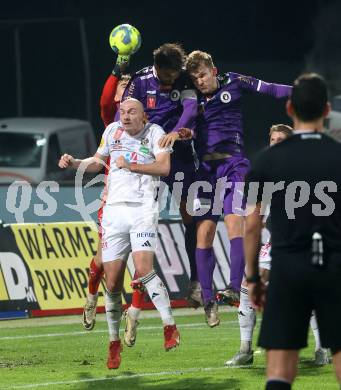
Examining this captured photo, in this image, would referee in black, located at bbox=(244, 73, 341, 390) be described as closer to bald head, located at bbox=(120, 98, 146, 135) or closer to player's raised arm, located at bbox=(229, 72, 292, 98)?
bald head, located at bbox=(120, 98, 146, 135)

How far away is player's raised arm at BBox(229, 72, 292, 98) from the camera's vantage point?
12938 millimetres

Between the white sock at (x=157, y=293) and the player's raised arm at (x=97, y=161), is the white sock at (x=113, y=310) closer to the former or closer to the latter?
the white sock at (x=157, y=293)

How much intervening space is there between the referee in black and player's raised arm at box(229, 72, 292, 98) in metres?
4.35

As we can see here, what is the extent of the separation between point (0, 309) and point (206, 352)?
171 inches

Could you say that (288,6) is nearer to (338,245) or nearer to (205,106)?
(205,106)

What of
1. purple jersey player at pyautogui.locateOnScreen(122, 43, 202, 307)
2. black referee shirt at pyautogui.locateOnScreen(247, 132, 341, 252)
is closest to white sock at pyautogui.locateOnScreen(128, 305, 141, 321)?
purple jersey player at pyautogui.locateOnScreen(122, 43, 202, 307)

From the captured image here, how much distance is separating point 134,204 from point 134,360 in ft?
7.89

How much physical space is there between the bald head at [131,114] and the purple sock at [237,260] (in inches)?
66.2

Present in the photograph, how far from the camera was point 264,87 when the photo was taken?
42.8 feet

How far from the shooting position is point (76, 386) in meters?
12.0

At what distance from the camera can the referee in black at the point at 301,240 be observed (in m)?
8.44

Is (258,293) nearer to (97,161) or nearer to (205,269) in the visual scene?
(97,161)

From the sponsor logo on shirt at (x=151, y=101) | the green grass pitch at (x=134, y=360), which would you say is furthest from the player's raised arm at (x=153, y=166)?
the green grass pitch at (x=134, y=360)

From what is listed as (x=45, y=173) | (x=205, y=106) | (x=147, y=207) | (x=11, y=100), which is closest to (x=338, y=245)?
(x=147, y=207)
